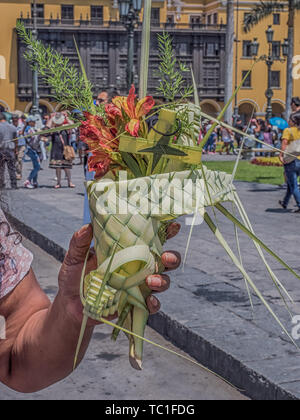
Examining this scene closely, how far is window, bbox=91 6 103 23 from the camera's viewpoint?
59.2 meters

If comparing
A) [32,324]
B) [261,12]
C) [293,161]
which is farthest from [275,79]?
[32,324]

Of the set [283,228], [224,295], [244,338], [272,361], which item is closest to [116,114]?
[272,361]

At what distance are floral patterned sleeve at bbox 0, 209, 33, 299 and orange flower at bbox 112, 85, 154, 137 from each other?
54cm

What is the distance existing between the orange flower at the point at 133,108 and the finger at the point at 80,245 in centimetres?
25

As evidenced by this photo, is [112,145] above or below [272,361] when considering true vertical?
above

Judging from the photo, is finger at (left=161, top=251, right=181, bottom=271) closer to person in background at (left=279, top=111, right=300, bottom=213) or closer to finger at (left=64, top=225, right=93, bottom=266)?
finger at (left=64, top=225, right=93, bottom=266)

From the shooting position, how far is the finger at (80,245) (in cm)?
159

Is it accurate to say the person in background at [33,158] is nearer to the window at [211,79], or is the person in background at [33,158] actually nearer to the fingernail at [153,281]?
the fingernail at [153,281]

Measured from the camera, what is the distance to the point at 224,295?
559 cm

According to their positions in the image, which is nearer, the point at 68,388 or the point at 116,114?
the point at 116,114

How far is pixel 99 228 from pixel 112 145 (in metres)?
0.19

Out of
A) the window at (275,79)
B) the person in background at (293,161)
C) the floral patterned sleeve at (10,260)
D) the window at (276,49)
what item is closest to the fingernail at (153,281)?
the floral patterned sleeve at (10,260)

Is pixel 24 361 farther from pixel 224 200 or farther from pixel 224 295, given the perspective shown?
pixel 224 295

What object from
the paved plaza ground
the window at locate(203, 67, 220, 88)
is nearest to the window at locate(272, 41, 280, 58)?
the window at locate(203, 67, 220, 88)
